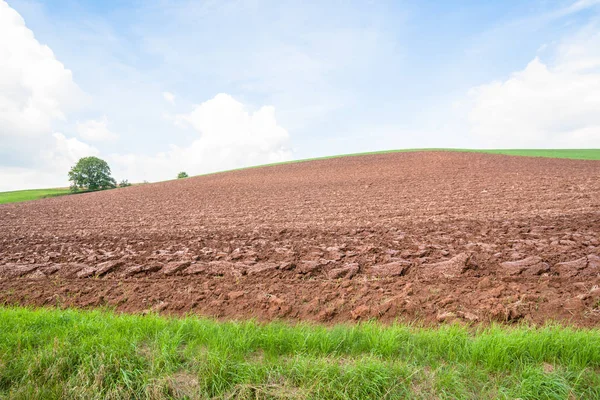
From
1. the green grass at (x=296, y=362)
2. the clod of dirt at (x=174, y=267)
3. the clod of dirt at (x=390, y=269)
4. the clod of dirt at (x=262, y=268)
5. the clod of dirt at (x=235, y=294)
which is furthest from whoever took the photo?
the clod of dirt at (x=174, y=267)

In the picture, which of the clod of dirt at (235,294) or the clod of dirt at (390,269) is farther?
the clod of dirt at (390,269)

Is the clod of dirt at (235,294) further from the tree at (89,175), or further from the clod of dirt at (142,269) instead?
the tree at (89,175)

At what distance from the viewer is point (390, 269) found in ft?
20.0

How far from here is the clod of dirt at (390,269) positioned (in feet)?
19.4

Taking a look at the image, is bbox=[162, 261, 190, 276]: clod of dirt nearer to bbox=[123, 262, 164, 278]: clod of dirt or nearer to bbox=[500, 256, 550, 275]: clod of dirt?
bbox=[123, 262, 164, 278]: clod of dirt

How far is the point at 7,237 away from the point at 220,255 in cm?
1083

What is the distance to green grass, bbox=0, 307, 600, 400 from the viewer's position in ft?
9.33

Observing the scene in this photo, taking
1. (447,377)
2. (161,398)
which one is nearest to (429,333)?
(447,377)

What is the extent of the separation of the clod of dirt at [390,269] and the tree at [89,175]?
64301mm

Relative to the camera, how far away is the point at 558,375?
2.89 metres

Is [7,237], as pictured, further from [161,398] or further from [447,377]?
[447,377]

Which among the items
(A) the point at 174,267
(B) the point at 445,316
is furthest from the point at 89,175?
(B) the point at 445,316

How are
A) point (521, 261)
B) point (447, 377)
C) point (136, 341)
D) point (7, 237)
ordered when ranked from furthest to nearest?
point (7, 237), point (521, 261), point (136, 341), point (447, 377)

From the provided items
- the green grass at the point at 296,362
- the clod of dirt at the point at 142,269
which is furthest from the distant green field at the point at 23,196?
the green grass at the point at 296,362
